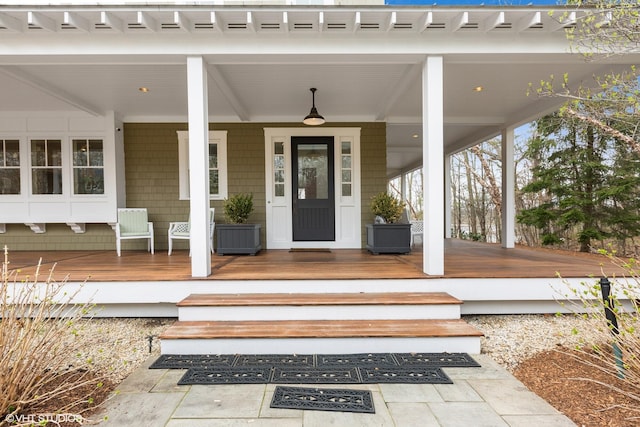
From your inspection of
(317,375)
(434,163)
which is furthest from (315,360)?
(434,163)

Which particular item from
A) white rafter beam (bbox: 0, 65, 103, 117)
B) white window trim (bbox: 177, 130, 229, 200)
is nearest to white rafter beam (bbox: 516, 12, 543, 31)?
white window trim (bbox: 177, 130, 229, 200)

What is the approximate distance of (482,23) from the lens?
3.54 meters

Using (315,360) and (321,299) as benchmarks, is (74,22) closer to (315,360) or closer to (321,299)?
(321,299)

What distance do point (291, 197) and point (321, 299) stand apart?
11.4 ft

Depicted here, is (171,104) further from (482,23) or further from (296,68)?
(482,23)

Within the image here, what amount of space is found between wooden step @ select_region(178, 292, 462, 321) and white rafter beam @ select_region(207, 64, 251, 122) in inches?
107

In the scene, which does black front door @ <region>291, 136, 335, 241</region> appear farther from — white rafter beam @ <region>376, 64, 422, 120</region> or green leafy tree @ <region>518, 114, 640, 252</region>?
green leafy tree @ <region>518, 114, 640, 252</region>

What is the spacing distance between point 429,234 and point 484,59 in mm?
2092

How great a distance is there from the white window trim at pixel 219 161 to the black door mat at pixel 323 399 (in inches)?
190

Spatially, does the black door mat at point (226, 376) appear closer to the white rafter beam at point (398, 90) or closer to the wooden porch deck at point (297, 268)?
the wooden porch deck at point (297, 268)

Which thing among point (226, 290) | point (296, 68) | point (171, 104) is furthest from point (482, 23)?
point (171, 104)

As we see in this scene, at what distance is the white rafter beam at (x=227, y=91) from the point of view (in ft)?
13.4

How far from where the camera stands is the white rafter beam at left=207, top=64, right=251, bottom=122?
13.4 feet

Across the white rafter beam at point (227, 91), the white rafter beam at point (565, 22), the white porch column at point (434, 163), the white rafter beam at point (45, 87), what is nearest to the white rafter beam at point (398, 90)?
the white porch column at point (434, 163)
